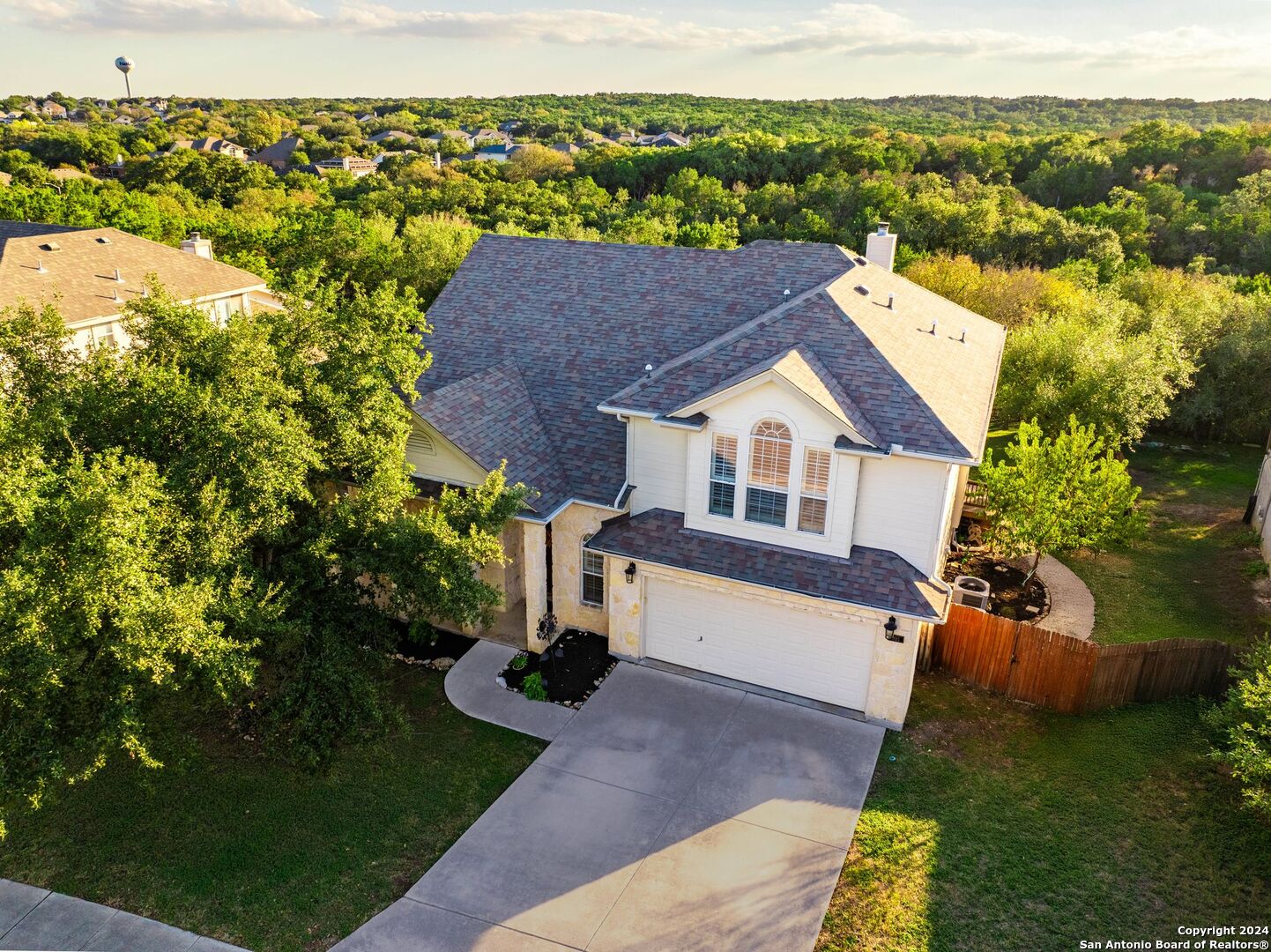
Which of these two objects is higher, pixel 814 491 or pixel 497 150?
pixel 497 150

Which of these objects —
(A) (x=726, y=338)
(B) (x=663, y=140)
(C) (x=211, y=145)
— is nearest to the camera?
(A) (x=726, y=338)

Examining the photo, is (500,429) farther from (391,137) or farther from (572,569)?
(391,137)

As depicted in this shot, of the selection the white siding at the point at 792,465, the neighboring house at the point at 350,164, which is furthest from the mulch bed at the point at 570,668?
the neighboring house at the point at 350,164

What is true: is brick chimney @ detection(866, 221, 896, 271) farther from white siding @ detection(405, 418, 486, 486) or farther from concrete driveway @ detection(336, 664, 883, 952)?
concrete driveway @ detection(336, 664, 883, 952)

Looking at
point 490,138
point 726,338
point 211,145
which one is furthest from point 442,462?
point 490,138

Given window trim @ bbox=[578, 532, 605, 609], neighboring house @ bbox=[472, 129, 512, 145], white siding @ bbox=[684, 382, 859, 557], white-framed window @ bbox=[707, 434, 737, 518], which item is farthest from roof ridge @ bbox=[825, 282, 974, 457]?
neighboring house @ bbox=[472, 129, 512, 145]

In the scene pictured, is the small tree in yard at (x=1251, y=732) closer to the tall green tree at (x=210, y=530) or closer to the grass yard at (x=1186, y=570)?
the grass yard at (x=1186, y=570)

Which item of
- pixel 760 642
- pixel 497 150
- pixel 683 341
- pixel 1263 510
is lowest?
pixel 1263 510
